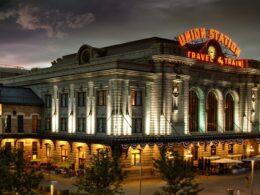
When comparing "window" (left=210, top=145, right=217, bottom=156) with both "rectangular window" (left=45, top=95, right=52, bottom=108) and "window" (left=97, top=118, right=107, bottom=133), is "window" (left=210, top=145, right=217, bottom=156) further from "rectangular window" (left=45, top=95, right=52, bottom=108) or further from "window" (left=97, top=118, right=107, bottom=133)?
"rectangular window" (left=45, top=95, right=52, bottom=108)

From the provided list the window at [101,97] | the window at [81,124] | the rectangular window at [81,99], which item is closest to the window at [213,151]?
the window at [101,97]

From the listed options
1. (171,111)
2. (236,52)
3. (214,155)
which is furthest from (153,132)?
(236,52)

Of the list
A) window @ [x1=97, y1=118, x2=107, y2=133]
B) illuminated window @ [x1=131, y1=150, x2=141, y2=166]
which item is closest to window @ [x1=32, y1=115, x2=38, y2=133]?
window @ [x1=97, y1=118, x2=107, y2=133]

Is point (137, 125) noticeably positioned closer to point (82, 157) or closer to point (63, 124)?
point (82, 157)

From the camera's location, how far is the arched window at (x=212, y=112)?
84125 millimetres

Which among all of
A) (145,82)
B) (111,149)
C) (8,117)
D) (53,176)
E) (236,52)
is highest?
(236,52)

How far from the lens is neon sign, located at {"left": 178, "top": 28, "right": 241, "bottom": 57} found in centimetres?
7956

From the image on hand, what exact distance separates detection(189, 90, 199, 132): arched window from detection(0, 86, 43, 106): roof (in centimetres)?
2905

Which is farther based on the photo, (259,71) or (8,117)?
(259,71)

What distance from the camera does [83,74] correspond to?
74.5m

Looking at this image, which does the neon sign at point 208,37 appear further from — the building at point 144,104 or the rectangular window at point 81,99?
the rectangular window at point 81,99

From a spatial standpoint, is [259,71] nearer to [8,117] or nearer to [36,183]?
[8,117]

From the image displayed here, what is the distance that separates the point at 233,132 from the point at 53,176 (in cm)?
3818

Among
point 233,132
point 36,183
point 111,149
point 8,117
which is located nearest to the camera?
point 36,183
